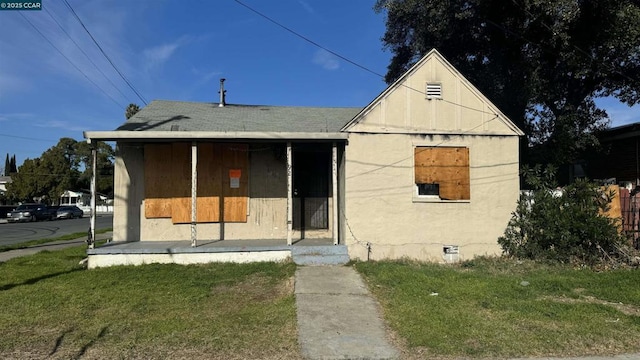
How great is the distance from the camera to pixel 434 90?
34.0ft

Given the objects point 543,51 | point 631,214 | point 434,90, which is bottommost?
point 631,214

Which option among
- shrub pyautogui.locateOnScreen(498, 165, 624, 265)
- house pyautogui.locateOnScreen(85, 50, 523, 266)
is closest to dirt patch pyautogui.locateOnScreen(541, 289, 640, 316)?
shrub pyautogui.locateOnScreen(498, 165, 624, 265)

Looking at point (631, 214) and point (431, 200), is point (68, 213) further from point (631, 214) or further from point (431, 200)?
point (631, 214)

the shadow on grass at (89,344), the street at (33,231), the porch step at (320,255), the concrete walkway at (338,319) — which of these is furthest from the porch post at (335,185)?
the street at (33,231)

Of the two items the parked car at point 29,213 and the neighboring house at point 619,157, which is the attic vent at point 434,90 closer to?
the neighboring house at point 619,157

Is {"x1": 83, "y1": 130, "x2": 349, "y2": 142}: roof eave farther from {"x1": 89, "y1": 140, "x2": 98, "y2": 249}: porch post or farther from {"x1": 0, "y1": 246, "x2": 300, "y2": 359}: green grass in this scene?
{"x1": 0, "y1": 246, "x2": 300, "y2": 359}: green grass

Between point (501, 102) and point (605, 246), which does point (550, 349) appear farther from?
point (501, 102)

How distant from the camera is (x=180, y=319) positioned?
607cm

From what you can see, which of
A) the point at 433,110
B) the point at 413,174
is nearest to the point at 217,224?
the point at 413,174

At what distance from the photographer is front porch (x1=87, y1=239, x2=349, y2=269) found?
9492 mm

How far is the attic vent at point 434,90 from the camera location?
10.4m

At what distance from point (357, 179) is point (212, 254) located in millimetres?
3605

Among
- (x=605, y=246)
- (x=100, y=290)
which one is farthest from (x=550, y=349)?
(x=100, y=290)

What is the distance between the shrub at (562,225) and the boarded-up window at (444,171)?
146 centimetres
